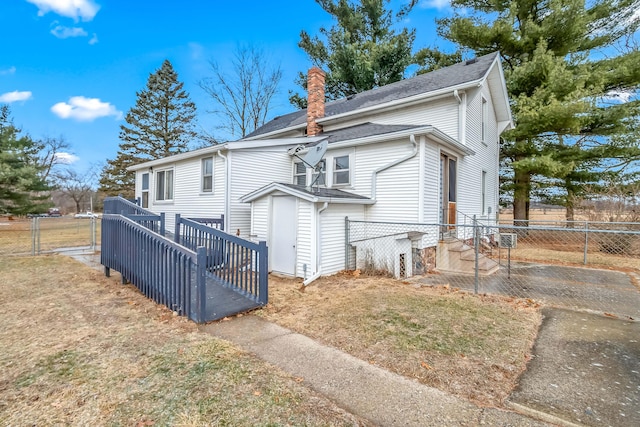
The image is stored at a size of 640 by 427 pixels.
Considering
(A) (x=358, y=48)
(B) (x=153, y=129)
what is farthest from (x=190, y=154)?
(B) (x=153, y=129)

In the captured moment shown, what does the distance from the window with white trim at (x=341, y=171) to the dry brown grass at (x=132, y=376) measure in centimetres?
608

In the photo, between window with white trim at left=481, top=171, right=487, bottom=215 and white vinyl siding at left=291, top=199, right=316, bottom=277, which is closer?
white vinyl siding at left=291, top=199, right=316, bottom=277

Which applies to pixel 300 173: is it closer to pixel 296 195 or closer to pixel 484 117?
pixel 296 195

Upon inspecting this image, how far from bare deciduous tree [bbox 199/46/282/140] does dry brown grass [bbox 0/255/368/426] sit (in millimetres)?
21117

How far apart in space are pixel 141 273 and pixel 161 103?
3181 centimetres

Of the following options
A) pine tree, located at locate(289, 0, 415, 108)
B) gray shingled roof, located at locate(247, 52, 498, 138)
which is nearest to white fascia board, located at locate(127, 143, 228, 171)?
gray shingled roof, located at locate(247, 52, 498, 138)

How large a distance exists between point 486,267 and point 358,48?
1746cm

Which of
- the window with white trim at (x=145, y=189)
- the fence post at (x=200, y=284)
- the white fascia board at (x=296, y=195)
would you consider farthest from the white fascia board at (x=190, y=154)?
the fence post at (x=200, y=284)

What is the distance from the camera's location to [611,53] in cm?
1473

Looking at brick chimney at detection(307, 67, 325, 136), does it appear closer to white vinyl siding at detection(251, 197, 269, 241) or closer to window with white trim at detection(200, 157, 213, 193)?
window with white trim at detection(200, 157, 213, 193)

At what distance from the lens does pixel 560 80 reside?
39.8 ft

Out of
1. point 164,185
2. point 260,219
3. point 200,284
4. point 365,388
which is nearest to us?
point 365,388

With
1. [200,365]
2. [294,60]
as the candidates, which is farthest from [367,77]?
[200,365]

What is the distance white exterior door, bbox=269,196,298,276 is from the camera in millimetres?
7254
